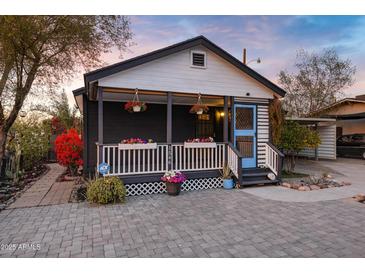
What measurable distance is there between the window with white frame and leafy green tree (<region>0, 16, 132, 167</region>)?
221 centimetres

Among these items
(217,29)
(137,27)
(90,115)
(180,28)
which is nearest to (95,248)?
(90,115)

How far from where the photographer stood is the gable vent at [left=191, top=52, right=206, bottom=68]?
6801 mm

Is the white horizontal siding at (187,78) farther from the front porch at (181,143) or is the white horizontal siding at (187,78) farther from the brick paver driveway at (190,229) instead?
the brick paver driveway at (190,229)

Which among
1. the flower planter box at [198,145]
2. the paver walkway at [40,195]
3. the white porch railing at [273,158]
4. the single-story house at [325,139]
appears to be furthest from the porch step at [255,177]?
the single-story house at [325,139]

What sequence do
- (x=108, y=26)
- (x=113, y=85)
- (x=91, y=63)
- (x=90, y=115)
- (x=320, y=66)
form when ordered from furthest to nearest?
1. (x=320, y=66)
2. (x=90, y=115)
3. (x=91, y=63)
4. (x=108, y=26)
5. (x=113, y=85)

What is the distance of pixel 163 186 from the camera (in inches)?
250

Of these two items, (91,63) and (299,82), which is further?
(299,82)

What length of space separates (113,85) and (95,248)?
13.2ft

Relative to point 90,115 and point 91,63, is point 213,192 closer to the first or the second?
point 90,115

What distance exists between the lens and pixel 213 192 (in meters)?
6.36

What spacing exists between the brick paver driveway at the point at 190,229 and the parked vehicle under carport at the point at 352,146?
11.4 meters

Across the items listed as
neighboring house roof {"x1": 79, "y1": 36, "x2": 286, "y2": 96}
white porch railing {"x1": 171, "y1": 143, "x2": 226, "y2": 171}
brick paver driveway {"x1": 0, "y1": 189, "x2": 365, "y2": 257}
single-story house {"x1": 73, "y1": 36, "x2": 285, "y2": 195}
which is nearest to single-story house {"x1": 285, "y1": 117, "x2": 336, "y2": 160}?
single-story house {"x1": 73, "y1": 36, "x2": 285, "y2": 195}

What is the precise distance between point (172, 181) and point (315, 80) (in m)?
17.9
